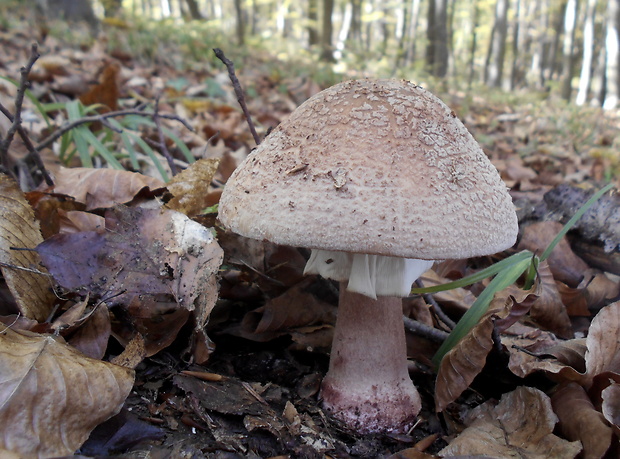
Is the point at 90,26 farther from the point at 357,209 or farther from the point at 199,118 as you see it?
the point at 357,209

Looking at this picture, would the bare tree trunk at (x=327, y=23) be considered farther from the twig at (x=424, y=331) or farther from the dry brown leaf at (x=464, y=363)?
the dry brown leaf at (x=464, y=363)

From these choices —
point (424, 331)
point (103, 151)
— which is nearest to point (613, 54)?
point (424, 331)

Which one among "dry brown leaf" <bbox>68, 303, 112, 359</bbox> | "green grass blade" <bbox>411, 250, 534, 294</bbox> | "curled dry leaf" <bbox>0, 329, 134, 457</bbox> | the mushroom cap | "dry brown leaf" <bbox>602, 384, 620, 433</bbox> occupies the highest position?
the mushroom cap

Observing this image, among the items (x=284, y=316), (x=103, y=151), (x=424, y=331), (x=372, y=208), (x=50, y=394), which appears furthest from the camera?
(x=103, y=151)

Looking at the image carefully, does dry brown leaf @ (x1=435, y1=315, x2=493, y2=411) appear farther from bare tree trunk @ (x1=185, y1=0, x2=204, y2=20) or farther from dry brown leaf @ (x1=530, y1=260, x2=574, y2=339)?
bare tree trunk @ (x1=185, y1=0, x2=204, y2=20)

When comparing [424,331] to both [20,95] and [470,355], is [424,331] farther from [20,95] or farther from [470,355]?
[20,95]

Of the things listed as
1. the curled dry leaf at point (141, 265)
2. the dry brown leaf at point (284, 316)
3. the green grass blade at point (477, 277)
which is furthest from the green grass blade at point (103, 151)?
the green grass blade at point (477, 277)

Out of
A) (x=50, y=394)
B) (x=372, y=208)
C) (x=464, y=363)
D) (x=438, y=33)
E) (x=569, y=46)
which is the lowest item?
(x=569, y=46)

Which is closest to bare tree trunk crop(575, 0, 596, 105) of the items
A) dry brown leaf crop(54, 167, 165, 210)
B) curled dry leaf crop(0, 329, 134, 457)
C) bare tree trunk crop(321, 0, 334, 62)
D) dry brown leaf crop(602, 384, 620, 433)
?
bare tree trunk crop(321, 0, 334, 62)
